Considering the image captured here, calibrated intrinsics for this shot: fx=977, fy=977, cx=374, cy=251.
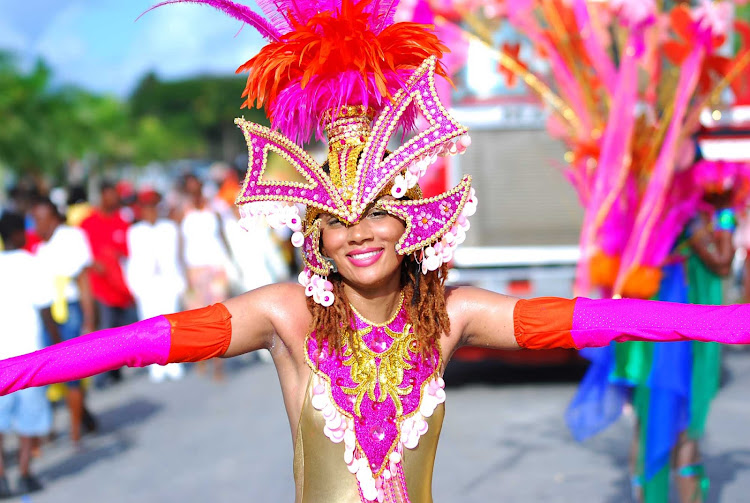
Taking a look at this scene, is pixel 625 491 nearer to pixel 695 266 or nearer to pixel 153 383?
pixel 695 266

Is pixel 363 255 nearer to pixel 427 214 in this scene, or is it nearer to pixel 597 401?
pixel 427 214

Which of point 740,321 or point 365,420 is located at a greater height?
point 740,321

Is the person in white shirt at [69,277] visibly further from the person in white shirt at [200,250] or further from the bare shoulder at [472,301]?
the bare shoulder at [472,301]

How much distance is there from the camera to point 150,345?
258 cm

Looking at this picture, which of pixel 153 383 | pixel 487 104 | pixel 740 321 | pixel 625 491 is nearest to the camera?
pixel 740 321

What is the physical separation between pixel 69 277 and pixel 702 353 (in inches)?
203

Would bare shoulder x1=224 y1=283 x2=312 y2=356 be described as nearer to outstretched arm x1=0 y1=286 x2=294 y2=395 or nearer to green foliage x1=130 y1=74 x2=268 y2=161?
outstretched arm x1=0 y1=286 x2=294 y2=395

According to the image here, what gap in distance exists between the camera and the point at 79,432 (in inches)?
304

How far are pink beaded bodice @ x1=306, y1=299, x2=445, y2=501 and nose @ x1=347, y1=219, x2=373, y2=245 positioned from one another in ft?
0.95

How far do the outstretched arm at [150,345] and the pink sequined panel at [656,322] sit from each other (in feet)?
2.94

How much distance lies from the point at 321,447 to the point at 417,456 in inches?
10.8

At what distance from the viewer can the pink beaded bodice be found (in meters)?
2.73

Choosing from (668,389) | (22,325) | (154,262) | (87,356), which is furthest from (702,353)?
(154,262)

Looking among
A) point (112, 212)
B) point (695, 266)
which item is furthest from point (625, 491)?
point (112, 212)
